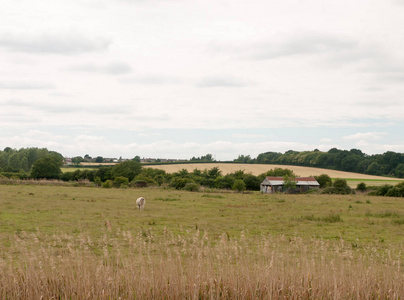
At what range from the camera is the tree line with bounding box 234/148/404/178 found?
116 meters

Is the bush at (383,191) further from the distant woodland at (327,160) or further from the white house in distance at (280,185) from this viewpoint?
the distant woodland at (327,160)

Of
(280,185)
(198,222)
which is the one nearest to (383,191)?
(280,185)

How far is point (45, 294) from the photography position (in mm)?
7973

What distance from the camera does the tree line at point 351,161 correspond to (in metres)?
116

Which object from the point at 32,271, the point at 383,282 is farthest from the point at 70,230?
the point at 383,282

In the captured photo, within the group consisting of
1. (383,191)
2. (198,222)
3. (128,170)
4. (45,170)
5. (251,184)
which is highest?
(128,170)

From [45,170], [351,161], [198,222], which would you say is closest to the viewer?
[198,222]

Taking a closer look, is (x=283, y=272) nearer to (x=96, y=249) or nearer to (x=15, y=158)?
(x=96, y=249)

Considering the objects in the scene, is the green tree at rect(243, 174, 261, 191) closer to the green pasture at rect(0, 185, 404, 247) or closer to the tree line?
the green pasture at rect(0, 185, 404, 247)

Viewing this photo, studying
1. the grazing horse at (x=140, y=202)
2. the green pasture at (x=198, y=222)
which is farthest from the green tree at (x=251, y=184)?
the grazing horse at (x=140, y=202)

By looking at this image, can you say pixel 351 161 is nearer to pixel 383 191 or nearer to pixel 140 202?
pixel 383 191

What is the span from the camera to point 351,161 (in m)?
122

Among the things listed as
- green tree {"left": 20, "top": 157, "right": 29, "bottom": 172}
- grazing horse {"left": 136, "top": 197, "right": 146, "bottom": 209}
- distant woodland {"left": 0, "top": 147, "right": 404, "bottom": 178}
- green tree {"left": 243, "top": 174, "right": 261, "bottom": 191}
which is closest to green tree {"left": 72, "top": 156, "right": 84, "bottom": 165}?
distant woodland {"left": 0, "top": 147, "right": 404, "bottom": 178}

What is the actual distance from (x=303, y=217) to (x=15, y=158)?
123 metres
